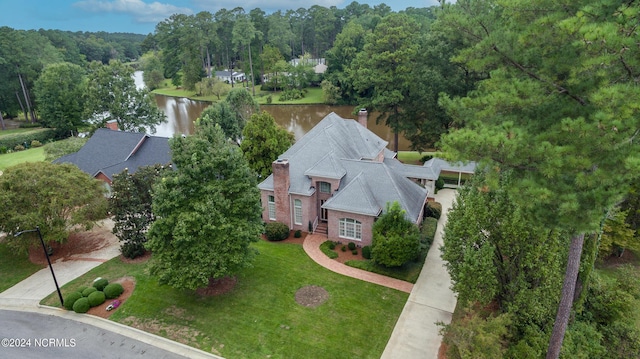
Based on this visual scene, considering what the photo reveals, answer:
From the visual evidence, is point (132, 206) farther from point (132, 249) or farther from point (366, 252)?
point (366, 252)

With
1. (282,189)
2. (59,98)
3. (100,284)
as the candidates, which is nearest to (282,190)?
(282,189)

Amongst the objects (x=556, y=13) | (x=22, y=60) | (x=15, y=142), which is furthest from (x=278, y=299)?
(x=22, y=60)

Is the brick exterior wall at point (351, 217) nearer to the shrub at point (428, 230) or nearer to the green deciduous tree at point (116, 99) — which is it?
the shrub at point (428, 230)

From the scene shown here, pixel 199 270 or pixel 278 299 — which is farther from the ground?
pixel 199 270

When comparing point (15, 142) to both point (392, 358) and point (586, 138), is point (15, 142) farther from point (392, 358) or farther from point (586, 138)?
point (586, 138)

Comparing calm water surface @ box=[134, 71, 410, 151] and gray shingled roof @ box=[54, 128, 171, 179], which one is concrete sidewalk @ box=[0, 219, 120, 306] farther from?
calm water surface @ box=[134, 71, 410, 151]

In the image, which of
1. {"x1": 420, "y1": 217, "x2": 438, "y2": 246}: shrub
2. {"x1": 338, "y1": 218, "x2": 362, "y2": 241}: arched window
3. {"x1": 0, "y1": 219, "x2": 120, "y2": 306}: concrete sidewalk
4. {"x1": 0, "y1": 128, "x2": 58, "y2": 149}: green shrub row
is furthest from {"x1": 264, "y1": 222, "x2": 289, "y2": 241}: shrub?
{"x1": 0, "y1": 128, "x2": 58, "y2": 149}: green shrub row

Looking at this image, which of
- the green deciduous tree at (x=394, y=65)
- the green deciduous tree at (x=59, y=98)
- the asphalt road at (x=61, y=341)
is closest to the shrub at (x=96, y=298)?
the asphalt road at (x=61, y=341)
